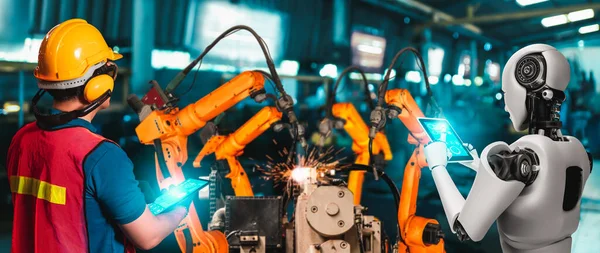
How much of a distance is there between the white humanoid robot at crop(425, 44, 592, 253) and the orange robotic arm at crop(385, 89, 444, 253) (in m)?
1.61

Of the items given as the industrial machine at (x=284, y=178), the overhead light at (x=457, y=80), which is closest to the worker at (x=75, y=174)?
the industrial machine at (x=284, y=178)

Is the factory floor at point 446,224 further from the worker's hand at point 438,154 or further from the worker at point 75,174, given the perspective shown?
the worker at point 75,174

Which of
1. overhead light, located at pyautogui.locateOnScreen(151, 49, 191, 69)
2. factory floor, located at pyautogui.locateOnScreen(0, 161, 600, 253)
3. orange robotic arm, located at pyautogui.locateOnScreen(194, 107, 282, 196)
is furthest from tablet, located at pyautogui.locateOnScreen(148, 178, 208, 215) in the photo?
overhead light, located at pyautogui.locateOnScreen(151, 49, 191, 69)

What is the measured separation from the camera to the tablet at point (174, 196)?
2.36 metres

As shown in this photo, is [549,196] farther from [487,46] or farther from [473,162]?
[487,46]

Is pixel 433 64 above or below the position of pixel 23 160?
above

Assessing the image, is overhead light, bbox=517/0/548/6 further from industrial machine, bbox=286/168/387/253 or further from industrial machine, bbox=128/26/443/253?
industrial machine, bbox=286/168/387/253

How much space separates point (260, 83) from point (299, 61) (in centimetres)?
985

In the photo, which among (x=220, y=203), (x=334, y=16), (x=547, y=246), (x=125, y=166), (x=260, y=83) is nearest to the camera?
(x=125, y=166)

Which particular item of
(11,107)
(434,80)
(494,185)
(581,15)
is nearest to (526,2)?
(581,15)

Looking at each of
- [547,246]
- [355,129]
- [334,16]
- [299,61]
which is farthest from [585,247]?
[334,16]

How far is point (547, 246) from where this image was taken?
2.59m

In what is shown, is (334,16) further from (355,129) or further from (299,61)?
(355,129)

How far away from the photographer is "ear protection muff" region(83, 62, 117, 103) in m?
2.28
